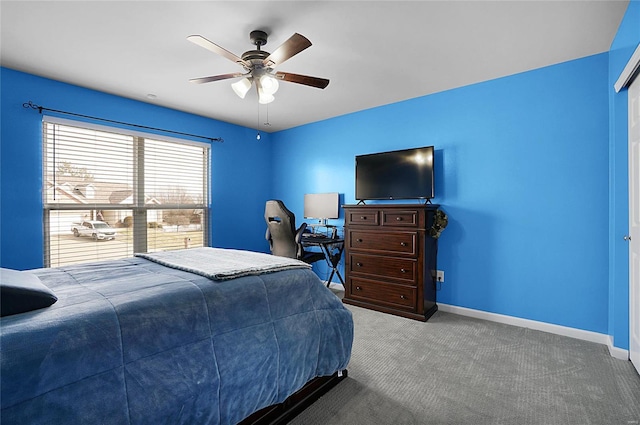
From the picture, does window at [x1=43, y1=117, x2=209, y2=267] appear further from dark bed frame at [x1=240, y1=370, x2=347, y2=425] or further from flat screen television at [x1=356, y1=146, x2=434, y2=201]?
dark bed frame at [x1=240, y1=370, x2=347, y2=425]

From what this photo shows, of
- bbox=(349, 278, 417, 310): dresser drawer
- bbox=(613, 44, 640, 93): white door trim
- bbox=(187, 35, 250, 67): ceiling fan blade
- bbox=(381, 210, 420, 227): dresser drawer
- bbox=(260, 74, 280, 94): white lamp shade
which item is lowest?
bbox=(349, 278, 417, 310): dresser drawer

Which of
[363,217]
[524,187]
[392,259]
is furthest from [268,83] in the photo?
[524,187]

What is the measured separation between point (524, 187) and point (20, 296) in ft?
11.8

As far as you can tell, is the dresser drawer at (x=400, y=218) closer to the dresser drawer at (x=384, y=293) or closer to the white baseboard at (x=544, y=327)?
the dresser drawer at (x=384, y=293)

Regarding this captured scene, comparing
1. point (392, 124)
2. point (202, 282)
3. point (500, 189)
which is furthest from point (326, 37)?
point (500, 189)

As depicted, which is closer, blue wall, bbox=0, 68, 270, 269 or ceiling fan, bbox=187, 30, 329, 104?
ceiling fan, bbox=187, 30, 329, 104

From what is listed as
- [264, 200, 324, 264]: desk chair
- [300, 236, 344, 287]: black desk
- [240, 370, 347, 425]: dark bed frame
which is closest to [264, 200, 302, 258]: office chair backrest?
[264, 200, 324, 264]: desk chair

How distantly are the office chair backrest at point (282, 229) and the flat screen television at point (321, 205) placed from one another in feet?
2.75

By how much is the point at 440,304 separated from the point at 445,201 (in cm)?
117

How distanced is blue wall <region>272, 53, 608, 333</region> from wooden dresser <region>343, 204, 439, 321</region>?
43 cm

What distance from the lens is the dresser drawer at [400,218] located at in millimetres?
3189

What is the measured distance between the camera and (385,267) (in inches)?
134

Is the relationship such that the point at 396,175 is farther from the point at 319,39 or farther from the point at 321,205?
the point at 319,39

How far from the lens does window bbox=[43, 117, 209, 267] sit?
10.4ft
